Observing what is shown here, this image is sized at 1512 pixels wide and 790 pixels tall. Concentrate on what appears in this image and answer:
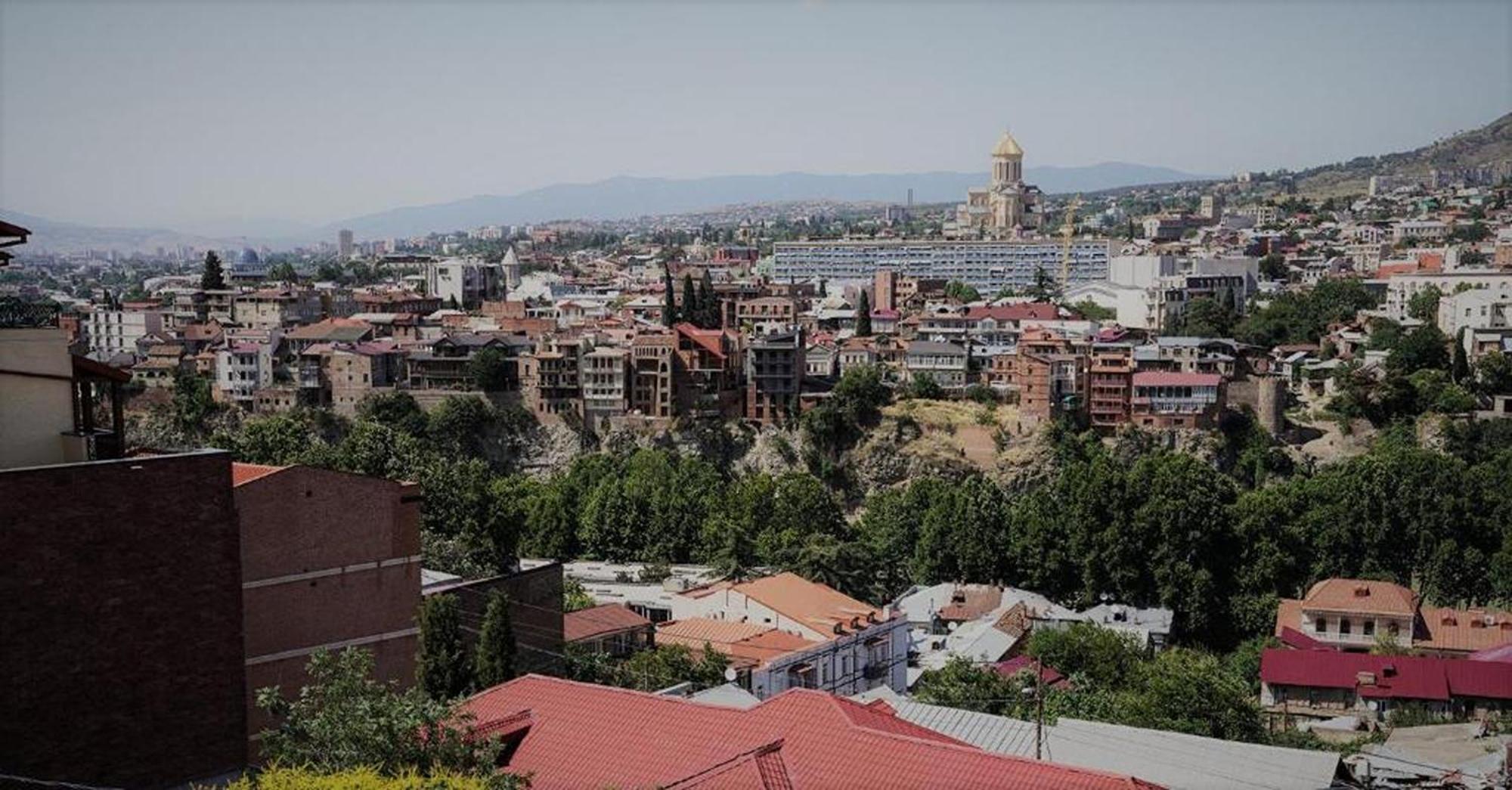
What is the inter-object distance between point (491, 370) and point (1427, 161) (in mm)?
74872

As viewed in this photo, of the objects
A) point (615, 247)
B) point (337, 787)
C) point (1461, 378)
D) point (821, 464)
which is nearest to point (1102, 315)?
point (1461, 378)

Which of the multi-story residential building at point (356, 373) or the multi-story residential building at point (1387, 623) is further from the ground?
the multi-story residential building at point (356, 373)

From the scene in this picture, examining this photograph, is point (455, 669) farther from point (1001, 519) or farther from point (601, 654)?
point (1001, 519)

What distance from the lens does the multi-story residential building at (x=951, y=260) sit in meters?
56.3

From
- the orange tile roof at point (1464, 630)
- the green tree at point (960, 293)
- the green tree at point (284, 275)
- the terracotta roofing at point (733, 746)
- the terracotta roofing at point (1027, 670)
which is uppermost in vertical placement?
the green tree at point (284, 275)

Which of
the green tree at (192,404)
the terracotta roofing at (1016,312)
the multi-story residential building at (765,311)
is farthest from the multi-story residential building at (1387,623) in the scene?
the green tree at (192,404)

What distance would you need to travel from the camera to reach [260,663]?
8375mm

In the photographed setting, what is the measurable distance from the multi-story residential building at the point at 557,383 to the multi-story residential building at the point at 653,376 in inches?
46.4

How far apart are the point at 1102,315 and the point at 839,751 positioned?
39.4 metres

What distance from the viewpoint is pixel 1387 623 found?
18812 millimetres

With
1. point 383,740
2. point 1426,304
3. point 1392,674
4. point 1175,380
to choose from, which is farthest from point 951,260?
point 383,740

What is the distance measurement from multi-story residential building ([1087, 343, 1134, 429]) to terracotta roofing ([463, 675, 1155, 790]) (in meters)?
23.6

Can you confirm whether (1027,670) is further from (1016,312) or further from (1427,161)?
(1427,161)

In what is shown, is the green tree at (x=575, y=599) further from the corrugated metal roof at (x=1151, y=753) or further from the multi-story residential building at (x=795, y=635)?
the corrugated metal roof at (x=1151, y=753)
